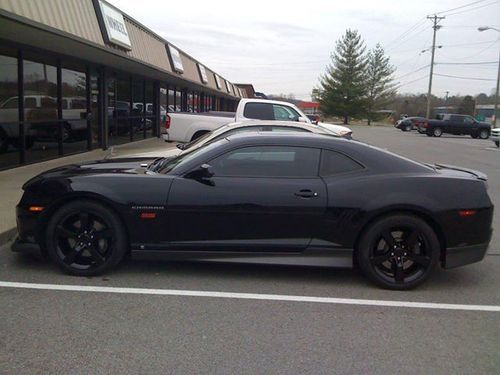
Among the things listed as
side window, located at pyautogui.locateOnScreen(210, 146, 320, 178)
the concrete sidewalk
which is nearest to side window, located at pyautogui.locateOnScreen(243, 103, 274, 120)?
the concrete sidewalk

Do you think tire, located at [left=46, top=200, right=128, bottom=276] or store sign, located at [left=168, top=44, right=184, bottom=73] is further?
store sign, located at [left=168, top=44, right=184, bottom=73]

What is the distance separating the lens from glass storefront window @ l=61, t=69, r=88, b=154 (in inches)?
541

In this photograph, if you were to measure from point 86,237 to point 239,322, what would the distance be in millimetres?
1833

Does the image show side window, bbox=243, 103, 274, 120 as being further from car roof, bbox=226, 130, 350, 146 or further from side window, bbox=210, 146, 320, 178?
side window, bbox=210, 146, 320, 178

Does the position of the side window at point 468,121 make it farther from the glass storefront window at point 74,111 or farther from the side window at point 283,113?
the glass storefront window at point 74,111

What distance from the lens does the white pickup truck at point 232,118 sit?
13281 mm

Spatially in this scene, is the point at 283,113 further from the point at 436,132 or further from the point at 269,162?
the point at 436,132

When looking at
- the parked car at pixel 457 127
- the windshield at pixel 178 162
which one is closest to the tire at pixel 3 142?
the windshield at pixel 178 162

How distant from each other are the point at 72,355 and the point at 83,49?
32.3 feet

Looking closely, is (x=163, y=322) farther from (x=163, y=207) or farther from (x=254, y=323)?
(x=163, y=207)

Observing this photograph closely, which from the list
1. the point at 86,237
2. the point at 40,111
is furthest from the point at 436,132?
the point at 86,237

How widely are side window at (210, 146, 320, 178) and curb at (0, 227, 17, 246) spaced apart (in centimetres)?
274

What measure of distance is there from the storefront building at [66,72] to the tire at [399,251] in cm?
609

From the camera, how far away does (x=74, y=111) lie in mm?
14438
